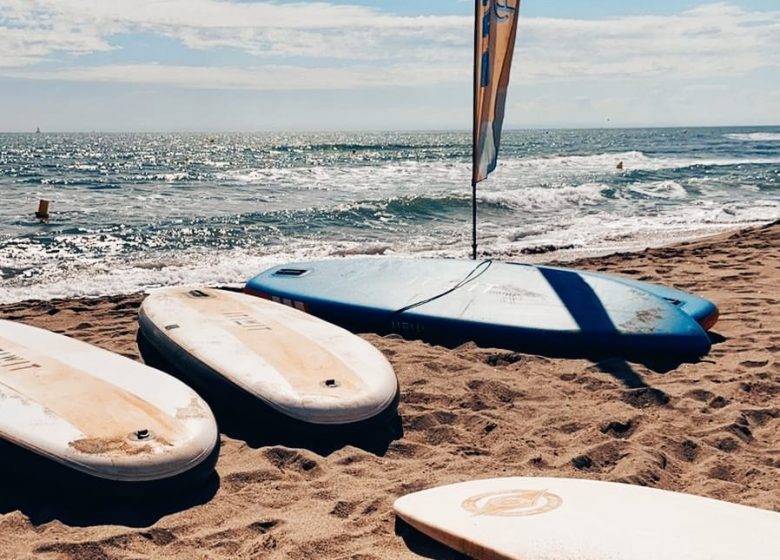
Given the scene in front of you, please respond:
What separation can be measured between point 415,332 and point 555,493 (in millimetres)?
2455

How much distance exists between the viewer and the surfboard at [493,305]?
4.60 metres

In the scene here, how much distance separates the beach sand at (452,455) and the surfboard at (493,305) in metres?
0.14

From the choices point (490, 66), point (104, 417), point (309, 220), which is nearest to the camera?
point (104, 417)

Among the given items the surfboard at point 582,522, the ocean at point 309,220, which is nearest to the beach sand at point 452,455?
the surfboard at point 582,522

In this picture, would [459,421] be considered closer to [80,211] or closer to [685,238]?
[685,238]

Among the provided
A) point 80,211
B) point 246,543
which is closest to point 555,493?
point 246,543

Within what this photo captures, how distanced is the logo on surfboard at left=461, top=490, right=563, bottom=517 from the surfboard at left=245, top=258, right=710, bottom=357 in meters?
2.07

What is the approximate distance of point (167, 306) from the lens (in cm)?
482

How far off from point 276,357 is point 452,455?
1.01 metres

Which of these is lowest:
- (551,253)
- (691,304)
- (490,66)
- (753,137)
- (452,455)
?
(452,455)

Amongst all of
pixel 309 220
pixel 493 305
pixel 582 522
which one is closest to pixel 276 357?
pixel 493 305

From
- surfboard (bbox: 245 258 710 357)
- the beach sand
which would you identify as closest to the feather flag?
surfboard (bbox: 245 258 710 357)

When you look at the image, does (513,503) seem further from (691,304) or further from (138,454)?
(691,304)

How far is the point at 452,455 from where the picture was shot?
335cm
